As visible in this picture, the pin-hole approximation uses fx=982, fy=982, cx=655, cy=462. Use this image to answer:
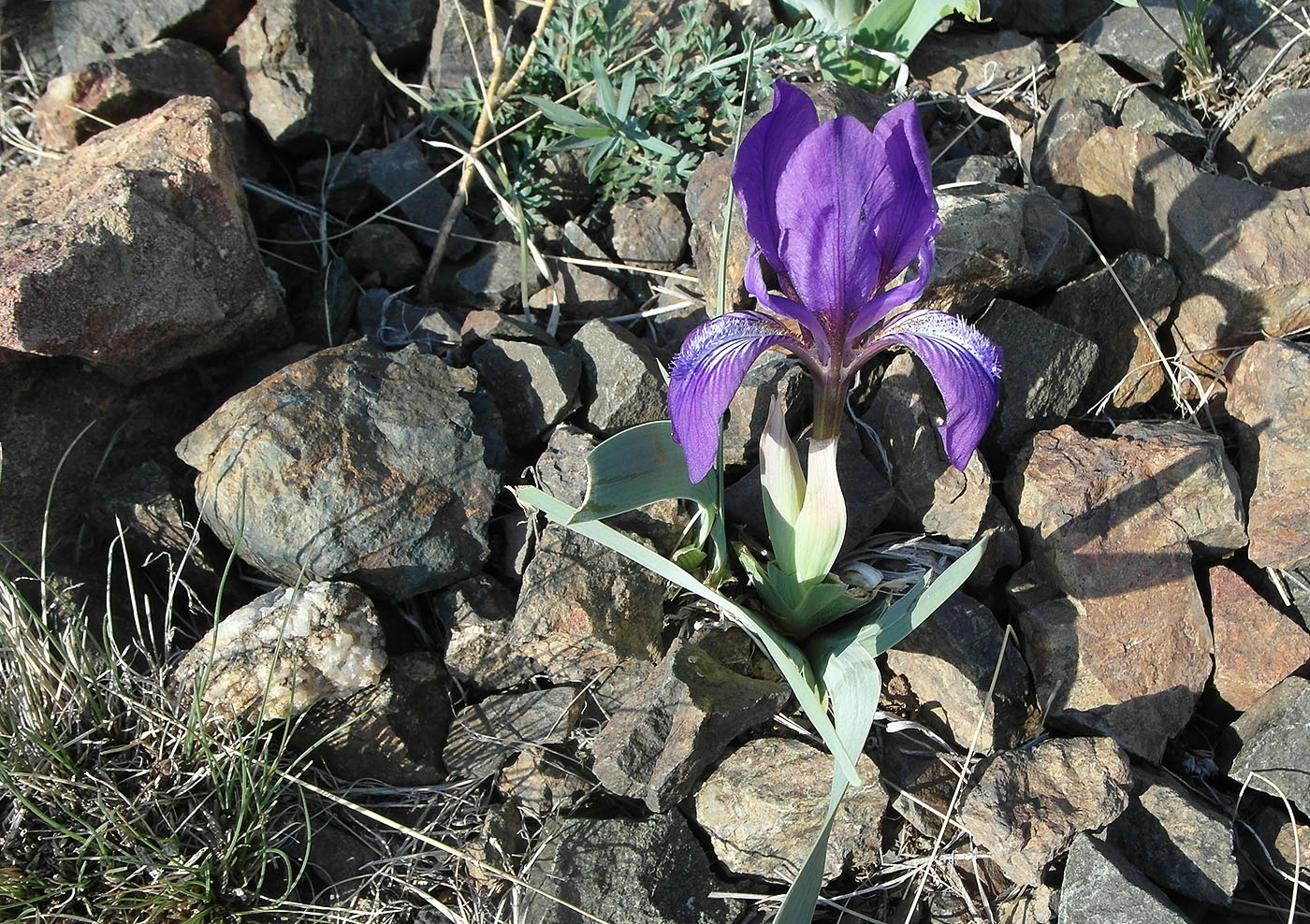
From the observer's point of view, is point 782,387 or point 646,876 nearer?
Result: point 646,876

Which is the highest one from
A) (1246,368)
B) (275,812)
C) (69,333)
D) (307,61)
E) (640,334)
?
(307,61)

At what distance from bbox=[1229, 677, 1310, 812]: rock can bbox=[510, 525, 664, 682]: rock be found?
4.43ft

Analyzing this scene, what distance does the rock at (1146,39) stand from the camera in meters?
3.12

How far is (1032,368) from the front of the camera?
251cm

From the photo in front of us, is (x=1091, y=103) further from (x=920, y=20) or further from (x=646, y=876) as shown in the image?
(x=646, y=876)

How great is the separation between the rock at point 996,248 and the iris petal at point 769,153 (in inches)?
Answer: 29.0

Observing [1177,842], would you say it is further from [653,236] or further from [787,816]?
[653,236]

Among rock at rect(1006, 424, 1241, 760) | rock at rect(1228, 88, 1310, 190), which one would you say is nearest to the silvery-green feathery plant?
rock at rect(1006, 424, 1241, 760)

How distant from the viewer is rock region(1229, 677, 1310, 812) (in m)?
2.14

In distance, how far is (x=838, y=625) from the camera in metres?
2.28

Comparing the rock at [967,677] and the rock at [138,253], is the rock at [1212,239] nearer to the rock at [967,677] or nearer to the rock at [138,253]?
the rock at [967,677]

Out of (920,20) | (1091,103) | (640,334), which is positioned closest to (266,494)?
(640,334)

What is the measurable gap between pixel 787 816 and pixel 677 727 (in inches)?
Result: 11.8

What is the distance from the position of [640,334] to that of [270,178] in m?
1.34
